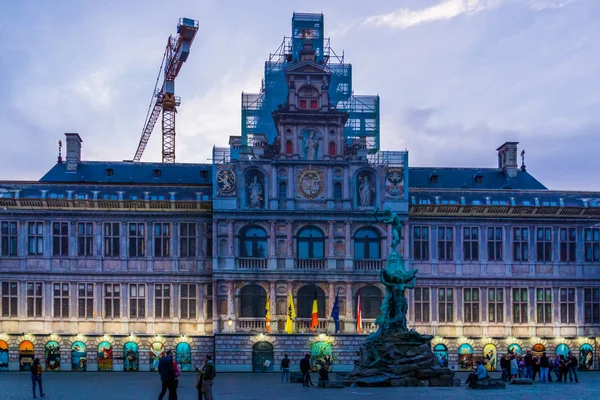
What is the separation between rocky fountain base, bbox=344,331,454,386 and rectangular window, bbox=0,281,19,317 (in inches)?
1319

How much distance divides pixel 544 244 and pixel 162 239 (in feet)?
105

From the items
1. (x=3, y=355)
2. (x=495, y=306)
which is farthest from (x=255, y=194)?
(x=3, y=355)

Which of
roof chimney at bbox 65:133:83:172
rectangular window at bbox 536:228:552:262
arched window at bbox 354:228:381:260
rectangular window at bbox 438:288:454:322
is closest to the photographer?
arched window at bbox 354:228:381:260

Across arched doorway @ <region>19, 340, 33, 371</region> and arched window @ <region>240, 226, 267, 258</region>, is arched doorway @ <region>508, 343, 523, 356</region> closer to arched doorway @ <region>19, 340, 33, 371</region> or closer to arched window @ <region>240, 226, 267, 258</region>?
arched window @ <region>240, 226, 267, 258</region>

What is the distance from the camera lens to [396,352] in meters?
48.2

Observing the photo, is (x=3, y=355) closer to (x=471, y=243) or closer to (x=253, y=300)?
(x=253, y=300)

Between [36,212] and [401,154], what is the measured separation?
30254 millimetres

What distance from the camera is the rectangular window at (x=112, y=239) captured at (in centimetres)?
7256

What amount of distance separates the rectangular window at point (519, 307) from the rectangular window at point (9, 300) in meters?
40.7

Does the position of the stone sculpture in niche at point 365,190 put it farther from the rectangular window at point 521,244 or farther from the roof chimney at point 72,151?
the roof chimney at point 72,151

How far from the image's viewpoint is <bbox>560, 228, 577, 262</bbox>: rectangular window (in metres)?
75.0

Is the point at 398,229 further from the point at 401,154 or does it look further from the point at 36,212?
the point at 36,212

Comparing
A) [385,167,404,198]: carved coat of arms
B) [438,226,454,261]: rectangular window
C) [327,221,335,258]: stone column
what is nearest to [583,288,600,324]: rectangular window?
[438,226,454,261]: rectangular window

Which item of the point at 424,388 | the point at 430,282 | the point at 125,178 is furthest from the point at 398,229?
the point at 125,178
